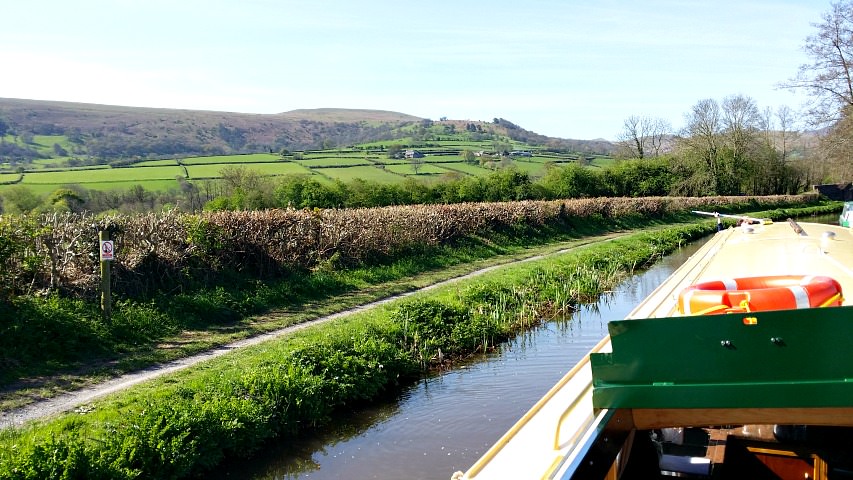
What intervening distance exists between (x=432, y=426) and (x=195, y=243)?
7897 mm

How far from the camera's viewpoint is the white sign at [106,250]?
11.5 meters

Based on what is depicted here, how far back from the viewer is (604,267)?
21.1 meters

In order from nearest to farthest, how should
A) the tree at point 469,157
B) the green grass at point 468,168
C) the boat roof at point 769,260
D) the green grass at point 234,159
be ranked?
the boat roof at point 769,260
the green grass at point 468,168
the green grass at point 234,159
the tree at point 469,157

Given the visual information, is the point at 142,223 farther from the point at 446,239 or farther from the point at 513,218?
the point at 513,218

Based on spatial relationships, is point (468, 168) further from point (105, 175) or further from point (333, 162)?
point (105, 175)

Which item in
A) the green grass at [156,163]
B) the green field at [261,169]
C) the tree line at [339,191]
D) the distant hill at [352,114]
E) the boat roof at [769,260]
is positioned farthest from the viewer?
the distant hill at [352,114]

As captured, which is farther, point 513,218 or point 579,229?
point 579,229

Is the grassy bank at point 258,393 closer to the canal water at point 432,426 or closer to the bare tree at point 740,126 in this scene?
the canal water at point 432,426

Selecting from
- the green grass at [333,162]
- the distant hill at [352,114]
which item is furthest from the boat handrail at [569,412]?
the distant hill at [352,114]

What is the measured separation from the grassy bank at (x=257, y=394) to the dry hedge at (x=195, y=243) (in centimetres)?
362

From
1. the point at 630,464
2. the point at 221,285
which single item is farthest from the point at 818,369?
the point at 221,285

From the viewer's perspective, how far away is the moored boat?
13.4 feet

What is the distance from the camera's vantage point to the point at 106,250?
11.6 metres

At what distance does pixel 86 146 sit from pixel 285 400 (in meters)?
86.5
